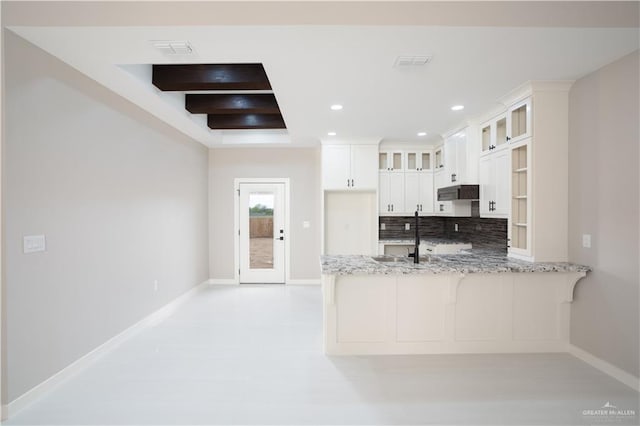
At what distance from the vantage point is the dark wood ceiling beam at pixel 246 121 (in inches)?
197

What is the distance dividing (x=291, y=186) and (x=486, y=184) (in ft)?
10.8

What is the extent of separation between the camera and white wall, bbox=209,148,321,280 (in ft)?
19.8

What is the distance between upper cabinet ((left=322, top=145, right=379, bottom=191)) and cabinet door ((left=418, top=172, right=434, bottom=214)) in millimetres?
955

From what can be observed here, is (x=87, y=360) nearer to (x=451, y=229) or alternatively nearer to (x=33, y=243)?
(x=33, y=243)

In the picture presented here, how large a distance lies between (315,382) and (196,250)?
3635 mm

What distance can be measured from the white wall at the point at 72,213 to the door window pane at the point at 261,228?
1.91m

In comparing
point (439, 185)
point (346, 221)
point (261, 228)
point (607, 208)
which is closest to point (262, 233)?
point (261, 228)

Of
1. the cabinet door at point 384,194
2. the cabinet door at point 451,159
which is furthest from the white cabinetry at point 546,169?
the cabinet door at point 384,194

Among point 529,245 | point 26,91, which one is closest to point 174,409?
point 26,91

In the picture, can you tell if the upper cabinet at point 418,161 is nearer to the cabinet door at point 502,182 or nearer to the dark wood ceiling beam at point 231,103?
the cabinet door at point 502,182

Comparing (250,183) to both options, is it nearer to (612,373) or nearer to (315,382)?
(315,382)

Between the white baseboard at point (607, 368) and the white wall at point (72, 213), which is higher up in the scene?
the white wall at point (72, 213)

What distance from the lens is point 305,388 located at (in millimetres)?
2520

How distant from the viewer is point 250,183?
607 centimetres
